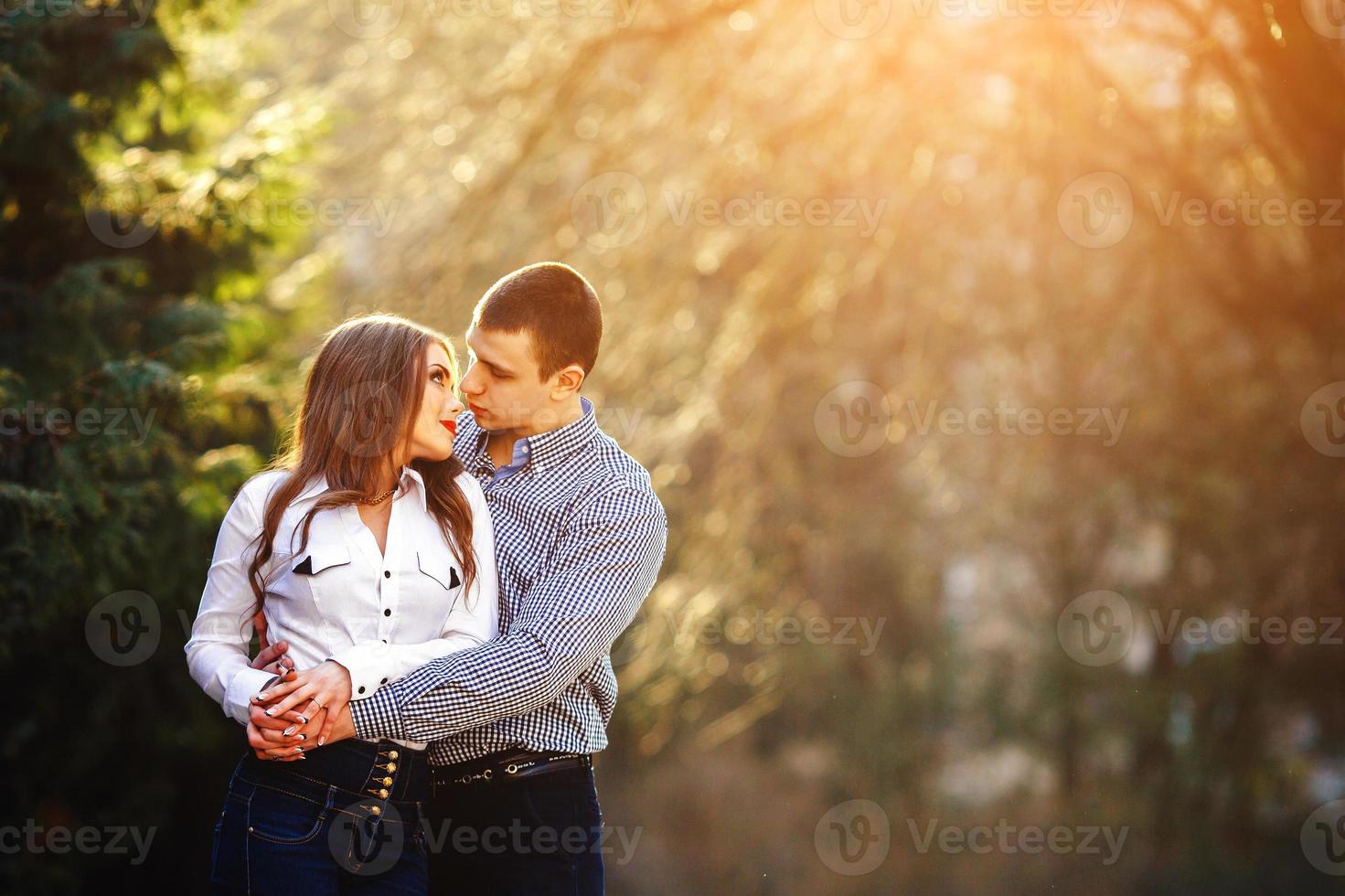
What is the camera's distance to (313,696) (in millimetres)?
1908

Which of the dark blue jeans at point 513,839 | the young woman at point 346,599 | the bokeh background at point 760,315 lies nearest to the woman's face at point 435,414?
the young woman at point 346,599

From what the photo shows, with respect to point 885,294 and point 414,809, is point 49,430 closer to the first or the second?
point 414,809

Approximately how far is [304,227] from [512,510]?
147 inches

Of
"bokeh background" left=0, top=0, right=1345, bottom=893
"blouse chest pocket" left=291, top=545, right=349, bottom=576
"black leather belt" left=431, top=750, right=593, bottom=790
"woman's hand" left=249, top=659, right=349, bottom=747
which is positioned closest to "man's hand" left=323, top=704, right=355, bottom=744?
"woman's hand" left=249, top=659, right=349, bottom=747

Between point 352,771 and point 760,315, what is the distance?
4198 millimetres

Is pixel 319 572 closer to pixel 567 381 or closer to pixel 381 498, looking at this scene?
pixel 381 498

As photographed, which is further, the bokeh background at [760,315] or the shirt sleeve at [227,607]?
the bokeh background at [760,315]

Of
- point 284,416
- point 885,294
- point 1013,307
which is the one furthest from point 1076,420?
point 284,416

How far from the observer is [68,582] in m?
3.85

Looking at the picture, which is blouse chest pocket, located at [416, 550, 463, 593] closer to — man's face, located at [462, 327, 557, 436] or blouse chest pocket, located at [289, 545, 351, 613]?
blouse chest pocket, located at [289, 545, 351, 613]

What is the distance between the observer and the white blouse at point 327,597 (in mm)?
2000

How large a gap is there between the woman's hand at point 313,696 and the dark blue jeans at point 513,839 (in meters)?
0.35

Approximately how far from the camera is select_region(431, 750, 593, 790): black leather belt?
2217 millimetres

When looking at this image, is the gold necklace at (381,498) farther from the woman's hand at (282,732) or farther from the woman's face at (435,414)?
the woman's hand at (282,732)
